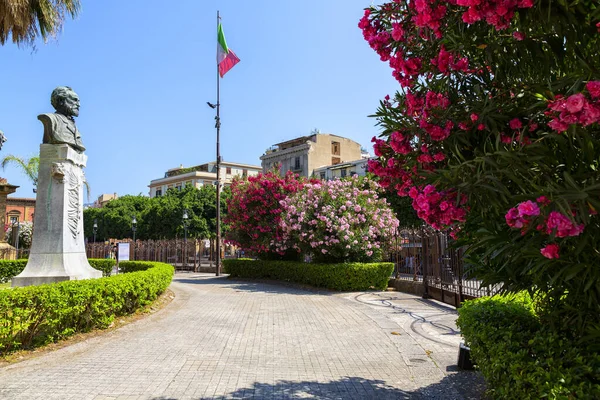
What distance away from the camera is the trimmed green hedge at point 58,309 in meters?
5.71

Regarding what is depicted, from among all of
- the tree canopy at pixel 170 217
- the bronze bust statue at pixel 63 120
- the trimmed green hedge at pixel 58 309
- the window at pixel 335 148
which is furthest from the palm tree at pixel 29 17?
the window at pixel 335 148

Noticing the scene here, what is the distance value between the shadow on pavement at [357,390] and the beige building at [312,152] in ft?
180

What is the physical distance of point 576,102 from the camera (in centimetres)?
206

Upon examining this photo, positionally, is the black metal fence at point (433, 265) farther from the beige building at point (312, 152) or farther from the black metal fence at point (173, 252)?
the beige building at point (312, 152)

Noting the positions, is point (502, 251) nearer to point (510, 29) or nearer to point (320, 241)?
point (510, 29)

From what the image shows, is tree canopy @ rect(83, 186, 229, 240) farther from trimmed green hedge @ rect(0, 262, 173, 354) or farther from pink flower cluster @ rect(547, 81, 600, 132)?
pink flower cluster @ rect(547, 81, 600, 132)

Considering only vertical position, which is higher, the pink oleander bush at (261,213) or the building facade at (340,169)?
the building facade at (340,169)

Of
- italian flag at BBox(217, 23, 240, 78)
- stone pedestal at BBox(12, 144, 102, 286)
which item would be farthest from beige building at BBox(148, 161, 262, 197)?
stone pedestal at BBox(12, 144, 102, 286)

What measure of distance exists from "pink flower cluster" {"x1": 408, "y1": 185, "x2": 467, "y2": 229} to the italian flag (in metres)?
22.7

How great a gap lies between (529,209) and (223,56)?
24442mm

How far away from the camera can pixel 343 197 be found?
15219 millimetres

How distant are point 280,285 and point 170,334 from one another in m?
9.78

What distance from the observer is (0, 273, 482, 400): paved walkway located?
451 centimetres

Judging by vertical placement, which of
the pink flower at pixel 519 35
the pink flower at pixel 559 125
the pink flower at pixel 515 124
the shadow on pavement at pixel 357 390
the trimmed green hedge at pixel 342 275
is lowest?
the shadow on pavement at pixel 357 390
